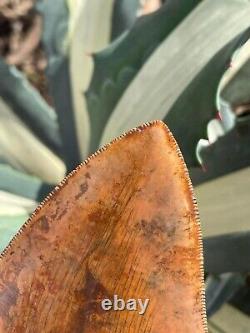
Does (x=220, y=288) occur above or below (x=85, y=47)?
below

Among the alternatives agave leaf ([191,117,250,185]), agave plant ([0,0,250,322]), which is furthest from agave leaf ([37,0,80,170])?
agave leaf ([191,117,250,185])

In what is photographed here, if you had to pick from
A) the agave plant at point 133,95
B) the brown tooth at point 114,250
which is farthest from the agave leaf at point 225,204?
the brown tooth at point 114,250

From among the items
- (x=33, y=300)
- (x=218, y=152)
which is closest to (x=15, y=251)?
(x=33, y=300)

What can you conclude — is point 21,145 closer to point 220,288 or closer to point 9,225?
point 9,225

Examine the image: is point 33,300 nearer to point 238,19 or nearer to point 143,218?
point 143,218

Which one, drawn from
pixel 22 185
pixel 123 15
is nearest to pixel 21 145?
pixel 22 185

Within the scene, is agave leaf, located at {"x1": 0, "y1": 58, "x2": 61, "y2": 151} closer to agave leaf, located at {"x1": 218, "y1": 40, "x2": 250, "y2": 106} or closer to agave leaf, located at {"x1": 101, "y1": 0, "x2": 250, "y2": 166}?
agave leaf, located at {"x1": 101, "y1": 0, "x2": 250, "y2": 166}

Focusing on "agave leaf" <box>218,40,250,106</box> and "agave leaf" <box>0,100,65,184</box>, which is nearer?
"agave leaf" <box>218,40,250,106</box>
